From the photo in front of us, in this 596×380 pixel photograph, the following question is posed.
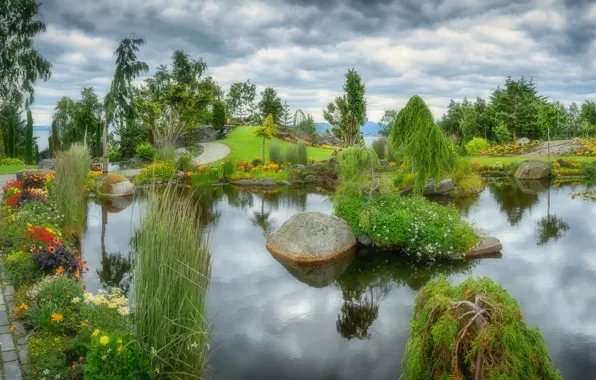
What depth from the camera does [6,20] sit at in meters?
31.2

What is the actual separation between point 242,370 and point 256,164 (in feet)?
73.5

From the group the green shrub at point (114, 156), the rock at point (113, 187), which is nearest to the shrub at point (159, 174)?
the rock at point (113, 187)

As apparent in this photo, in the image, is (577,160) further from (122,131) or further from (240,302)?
(122,131)


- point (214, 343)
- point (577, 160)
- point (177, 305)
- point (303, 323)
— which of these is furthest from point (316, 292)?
point (577, 160)

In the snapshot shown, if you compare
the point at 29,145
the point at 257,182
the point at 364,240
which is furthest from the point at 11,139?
the point at 364,240

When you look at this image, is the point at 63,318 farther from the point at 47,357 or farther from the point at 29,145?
the point at 29,145

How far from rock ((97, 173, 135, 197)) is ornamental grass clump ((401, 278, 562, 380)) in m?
18.1

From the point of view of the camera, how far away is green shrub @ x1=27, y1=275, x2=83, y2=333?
577 centimetres

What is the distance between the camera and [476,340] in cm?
425

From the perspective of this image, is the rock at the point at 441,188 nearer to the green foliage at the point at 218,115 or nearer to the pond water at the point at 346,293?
the pond water at the point at 346,293

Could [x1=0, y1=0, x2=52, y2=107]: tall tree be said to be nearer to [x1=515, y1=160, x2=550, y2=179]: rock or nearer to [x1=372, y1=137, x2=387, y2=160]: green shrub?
[x1=372, y1=137, x2=387, y2=160]: green shrub

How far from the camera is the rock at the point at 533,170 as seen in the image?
27703 mm

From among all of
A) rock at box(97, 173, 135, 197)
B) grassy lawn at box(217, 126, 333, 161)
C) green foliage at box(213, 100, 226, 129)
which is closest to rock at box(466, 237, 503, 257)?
rock at box(97, 173, 135, 197)

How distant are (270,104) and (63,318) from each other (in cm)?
4543
